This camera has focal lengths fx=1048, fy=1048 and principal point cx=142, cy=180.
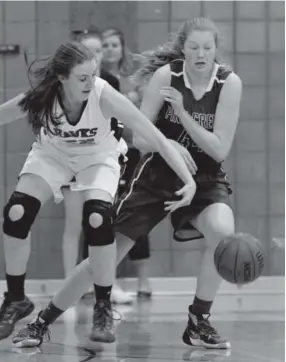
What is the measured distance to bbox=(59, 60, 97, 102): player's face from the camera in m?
4.79

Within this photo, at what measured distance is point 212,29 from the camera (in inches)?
199

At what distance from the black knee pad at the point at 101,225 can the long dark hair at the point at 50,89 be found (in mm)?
403

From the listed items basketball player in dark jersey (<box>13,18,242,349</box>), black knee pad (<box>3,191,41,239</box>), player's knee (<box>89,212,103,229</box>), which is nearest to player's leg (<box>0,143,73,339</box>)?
black knee pad (<box>3,191,41,239</box>)

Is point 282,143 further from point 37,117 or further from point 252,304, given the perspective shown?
point 37,117

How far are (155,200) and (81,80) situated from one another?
0.67 metres

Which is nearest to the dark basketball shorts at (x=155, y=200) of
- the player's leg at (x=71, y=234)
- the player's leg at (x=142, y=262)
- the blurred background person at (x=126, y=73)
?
the player's leg at (x=71, y=234)

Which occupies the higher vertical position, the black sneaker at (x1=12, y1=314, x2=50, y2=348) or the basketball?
the basketball

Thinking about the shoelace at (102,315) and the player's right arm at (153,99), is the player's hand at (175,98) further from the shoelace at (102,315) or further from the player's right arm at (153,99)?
the shoelace at (102,315)

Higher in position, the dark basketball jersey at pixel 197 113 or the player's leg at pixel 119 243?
the dark basketball jersey at pixel 197 113

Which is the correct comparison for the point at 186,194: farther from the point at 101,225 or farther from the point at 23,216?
the point at 23,216

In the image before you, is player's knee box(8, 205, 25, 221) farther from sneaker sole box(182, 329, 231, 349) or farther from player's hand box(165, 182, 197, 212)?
sneaker sole box(182, 329, 231, 349)

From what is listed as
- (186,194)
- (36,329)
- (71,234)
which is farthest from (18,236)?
(71,234)

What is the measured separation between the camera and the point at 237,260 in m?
4.75

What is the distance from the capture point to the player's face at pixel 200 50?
497 centimetres
